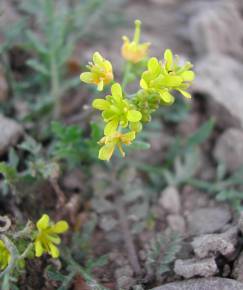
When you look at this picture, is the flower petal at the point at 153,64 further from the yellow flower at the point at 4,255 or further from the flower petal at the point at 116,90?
the yellow flower at the point at 4,255

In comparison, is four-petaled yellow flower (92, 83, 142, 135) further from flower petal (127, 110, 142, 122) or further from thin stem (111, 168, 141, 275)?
thin stem (111, 168, 141, 275)

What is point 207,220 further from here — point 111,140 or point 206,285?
point 111,140

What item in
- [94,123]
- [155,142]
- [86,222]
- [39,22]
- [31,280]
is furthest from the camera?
[39,22]

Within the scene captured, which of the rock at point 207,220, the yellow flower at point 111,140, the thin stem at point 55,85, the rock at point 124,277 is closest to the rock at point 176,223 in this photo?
the rock at point 207,220

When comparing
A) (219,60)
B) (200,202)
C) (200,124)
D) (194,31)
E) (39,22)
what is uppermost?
(39,22)

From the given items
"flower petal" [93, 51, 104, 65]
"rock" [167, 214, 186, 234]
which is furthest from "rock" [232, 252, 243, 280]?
"flower petal" [93, 51, 104, 65]

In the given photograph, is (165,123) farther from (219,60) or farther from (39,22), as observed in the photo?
(39,22)

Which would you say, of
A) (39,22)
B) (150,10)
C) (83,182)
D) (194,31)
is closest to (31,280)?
(83,182)
